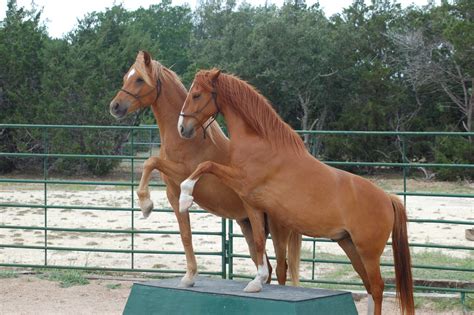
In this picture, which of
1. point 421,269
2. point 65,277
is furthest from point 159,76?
point 421,269

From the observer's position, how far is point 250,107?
429 cm

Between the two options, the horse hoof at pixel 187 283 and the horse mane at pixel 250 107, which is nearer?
the horse mane at pixel 250 107

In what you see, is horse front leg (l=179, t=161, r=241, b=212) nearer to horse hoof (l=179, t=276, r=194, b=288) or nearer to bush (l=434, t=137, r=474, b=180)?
horse hoof (l=179, t=276, r=194, b=288)

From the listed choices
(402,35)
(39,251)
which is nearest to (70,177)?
(39,251)

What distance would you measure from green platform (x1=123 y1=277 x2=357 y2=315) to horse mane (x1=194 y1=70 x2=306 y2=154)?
32.2 inches

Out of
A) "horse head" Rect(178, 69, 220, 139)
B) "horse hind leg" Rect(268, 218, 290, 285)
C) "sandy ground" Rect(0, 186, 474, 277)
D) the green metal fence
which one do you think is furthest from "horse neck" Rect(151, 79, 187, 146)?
"sandy ground" Rect(0, 186, 474, 277)

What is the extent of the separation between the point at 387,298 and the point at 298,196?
2968 mm

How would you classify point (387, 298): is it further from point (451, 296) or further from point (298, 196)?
point (298, 196)

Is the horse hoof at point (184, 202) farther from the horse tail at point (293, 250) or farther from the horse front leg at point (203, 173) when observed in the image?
the horse tail at point (293, 250)

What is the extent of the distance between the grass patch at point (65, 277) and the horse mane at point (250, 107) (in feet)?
12.0

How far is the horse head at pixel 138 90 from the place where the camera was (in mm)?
4418

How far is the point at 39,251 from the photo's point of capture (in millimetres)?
9102

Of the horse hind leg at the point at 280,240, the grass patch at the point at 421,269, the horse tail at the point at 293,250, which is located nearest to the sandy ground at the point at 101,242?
the grass patch at the point at 421,269

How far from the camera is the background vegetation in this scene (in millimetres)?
18703
